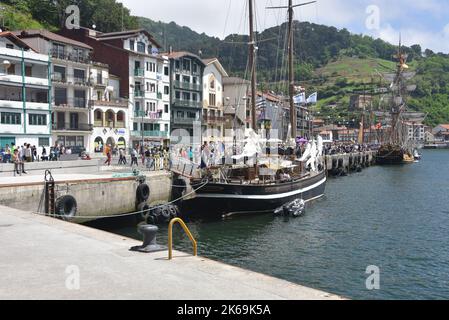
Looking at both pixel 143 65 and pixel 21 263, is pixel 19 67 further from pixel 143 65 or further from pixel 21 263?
pixel 21 263

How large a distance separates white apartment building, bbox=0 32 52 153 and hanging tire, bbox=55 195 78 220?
94.6ft

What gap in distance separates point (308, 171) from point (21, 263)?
34.9m

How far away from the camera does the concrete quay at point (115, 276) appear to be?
31.1 feet

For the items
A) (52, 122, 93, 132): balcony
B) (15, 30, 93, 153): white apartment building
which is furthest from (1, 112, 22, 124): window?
(52, 122, 93, 132): balcony

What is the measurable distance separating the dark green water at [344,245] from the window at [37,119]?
2954 cm

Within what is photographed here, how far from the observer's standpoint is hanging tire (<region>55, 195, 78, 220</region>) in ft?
83.5

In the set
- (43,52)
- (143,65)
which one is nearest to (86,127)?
(43,52)

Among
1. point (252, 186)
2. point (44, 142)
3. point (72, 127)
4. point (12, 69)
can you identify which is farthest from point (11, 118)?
point (252, 186)

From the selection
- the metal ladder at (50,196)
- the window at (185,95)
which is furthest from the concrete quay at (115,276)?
the window at (185,95)

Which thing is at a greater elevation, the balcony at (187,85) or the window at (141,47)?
the window at (141,47)

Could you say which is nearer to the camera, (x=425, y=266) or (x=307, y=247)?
(x=425, y=266)

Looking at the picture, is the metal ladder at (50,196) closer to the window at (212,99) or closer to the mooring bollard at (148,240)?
the mooring bollard at (148,240)

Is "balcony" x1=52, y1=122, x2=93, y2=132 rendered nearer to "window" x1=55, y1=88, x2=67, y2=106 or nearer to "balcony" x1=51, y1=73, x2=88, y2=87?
"window" x1=55, y1=88, x2=67, y2=106

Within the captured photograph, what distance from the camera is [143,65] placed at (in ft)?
242
